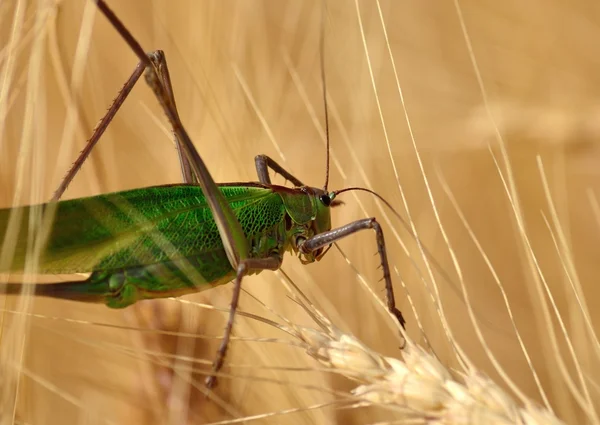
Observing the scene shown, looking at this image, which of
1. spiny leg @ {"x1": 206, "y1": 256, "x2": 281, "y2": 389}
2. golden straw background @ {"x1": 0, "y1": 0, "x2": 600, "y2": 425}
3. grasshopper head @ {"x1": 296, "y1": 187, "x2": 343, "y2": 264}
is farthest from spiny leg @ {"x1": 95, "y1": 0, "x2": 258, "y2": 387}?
grasshopper head @ {"x1": 296, "y1": 187, "x2": 343, "y2": 264}

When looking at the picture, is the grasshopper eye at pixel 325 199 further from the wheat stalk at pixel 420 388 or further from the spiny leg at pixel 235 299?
the wheat stalk at pixel 420 388

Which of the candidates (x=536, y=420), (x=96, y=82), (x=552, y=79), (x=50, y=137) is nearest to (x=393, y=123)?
(x=552, y=79)

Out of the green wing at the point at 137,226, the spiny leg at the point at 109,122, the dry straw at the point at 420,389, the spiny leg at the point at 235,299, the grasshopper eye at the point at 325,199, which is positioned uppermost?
the spiny leg at the point at 109,122

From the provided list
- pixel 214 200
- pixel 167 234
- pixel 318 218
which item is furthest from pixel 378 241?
pixel 167 234

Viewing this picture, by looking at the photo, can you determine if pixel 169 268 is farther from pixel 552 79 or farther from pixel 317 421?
pixel 552 79

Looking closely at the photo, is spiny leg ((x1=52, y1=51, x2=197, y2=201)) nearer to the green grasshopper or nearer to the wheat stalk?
the green grasshopper

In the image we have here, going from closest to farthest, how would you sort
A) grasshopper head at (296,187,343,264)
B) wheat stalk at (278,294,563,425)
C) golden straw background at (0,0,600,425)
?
wheat stalk at (278,294,563,425) < golden straw background at (0,0,600,425) < grasshopper head at (296,187,343,264)

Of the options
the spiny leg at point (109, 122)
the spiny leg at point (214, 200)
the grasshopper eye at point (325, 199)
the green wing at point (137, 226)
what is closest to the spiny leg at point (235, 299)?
the spiny leg at point (214, 200)
